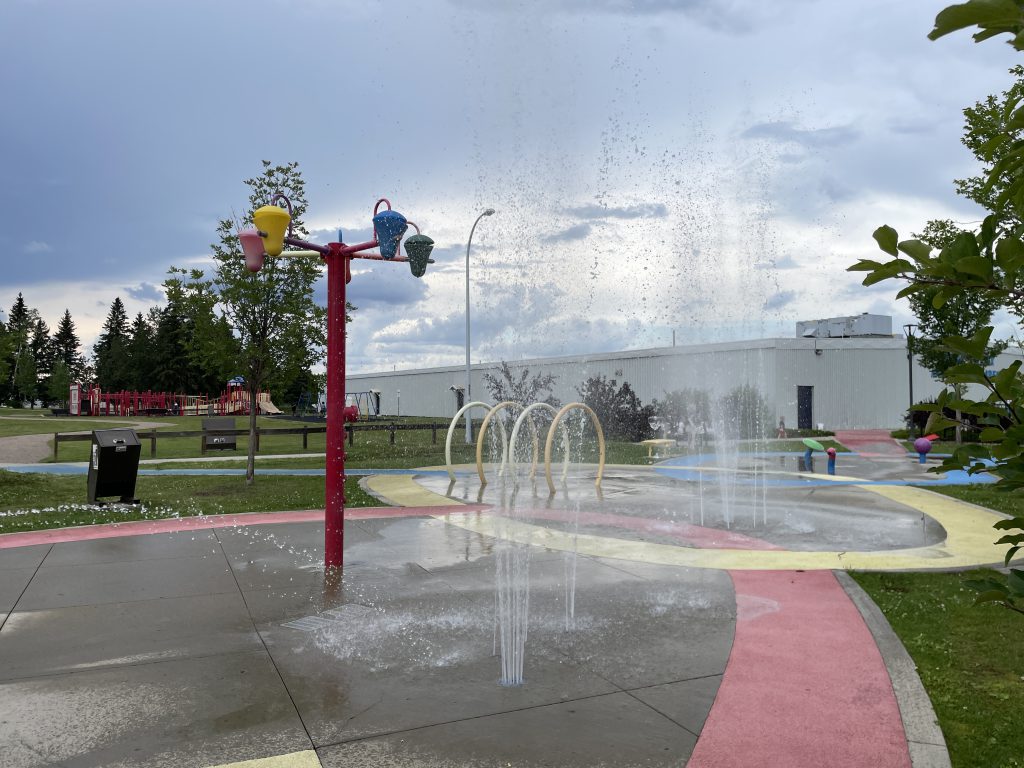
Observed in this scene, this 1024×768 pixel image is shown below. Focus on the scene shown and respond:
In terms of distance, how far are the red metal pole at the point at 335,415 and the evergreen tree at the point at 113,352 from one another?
78.7 m

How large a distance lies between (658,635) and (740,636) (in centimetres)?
64

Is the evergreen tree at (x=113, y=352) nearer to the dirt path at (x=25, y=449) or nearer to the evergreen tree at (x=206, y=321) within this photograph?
the dirt path at (x=25, y=449)

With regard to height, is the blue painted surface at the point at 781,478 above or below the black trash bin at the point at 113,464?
below

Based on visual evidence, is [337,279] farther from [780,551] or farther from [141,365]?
[141,365]

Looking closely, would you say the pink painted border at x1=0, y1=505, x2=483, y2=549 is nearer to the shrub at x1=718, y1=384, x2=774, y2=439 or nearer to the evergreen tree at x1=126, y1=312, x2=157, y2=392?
the shrub at x1=718, y1=384, x2=774, y2=439

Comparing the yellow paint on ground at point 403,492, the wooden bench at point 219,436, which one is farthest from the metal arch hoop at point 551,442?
the wooden bench at point 219,436

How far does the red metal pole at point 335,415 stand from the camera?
755cm

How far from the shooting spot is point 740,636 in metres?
5.71

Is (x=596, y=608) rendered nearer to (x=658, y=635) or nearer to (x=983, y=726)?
(x=658, y=635)

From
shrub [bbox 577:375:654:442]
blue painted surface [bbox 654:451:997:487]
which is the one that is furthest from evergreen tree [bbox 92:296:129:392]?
blue painted surface [bbox 654:451:997:487]

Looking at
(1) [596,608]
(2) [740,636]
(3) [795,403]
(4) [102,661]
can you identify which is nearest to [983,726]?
(2) [740,636]

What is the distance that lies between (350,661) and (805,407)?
33.6 meters

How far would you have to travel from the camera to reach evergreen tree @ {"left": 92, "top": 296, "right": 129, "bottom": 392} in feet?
256

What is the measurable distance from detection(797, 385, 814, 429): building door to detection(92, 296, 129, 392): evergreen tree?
67653 mm
